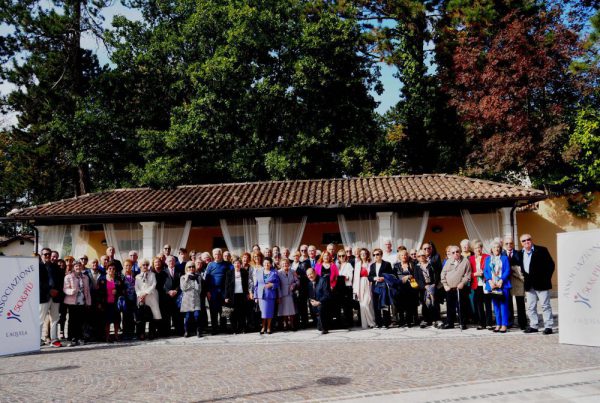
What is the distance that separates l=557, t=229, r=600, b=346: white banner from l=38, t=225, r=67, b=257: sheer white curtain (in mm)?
16153

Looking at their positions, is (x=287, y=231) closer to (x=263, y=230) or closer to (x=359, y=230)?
(x=263, y=230)

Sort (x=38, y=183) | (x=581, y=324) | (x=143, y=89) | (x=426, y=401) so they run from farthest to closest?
(x=38, y=183)
(x=143, y=89)
(x=581, y=324)
(x=426, y=401)

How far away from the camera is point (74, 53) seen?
28.2m

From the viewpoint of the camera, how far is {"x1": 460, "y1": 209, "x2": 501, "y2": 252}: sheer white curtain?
1773 cm

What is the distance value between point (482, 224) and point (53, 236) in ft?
48.5

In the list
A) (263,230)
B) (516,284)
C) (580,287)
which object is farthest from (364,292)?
(263,230)

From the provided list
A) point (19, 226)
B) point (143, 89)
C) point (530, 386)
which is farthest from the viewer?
point (19, 226)

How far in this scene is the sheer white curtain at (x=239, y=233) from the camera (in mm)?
18375

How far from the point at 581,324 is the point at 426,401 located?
14.6ft

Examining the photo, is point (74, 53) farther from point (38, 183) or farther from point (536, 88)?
point (536, 88)

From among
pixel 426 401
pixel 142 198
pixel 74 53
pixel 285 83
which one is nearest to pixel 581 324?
pixel 426 401

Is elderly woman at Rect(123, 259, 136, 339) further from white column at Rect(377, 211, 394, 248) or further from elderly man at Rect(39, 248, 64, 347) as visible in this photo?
white column at Rect(377, 211, 394, 248)

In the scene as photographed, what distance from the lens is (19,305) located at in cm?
1009

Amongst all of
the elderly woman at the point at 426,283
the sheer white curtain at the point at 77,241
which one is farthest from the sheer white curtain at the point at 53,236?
the elderly woman at the point at 426,283
